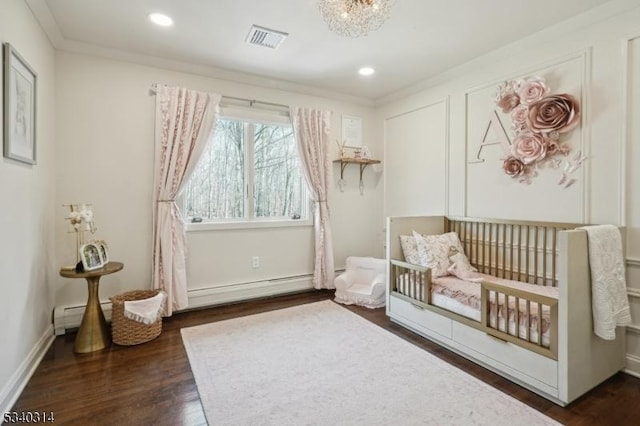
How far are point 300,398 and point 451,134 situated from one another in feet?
9.41

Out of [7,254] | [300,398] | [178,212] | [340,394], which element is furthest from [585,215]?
[7,254]

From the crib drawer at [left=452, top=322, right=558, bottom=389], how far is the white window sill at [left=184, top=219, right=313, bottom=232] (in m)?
2.11

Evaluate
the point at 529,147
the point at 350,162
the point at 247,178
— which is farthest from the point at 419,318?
the point at 247,178

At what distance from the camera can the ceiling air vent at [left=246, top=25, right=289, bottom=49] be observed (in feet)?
8.35

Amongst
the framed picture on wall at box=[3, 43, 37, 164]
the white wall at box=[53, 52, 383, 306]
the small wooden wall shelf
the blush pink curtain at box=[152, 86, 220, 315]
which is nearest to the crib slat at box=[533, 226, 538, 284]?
the small wooden wall shelf

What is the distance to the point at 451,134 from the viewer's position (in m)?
3.34

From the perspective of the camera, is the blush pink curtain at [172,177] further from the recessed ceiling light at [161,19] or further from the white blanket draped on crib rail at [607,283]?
the white blanket draped on crib rail at [607,283]

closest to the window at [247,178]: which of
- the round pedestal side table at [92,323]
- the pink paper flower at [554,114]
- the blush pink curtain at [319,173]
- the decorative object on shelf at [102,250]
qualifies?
the blush pink curtain at [319,173]

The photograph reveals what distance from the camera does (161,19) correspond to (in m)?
2.38

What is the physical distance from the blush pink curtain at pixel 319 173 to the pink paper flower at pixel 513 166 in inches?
76.2

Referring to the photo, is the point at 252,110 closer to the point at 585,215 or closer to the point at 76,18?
the point at 76,18

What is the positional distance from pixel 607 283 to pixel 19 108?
3.74 metres

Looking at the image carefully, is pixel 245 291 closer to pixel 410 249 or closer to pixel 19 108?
pixel 410 249

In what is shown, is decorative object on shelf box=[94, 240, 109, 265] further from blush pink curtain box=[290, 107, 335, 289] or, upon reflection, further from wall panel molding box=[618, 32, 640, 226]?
wall panel molding box=[618, 32, 640, 226]
